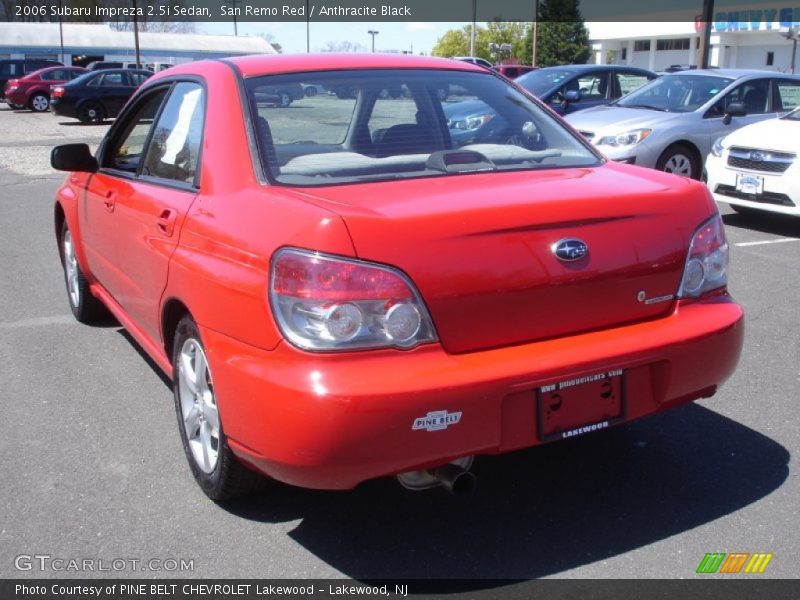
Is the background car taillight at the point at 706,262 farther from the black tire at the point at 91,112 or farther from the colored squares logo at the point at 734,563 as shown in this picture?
the black tire at the point at 91,112

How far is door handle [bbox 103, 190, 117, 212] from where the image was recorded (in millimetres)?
4230

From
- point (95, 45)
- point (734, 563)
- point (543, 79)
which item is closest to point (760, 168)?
point (543, 79)

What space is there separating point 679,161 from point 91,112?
1932 centimetres

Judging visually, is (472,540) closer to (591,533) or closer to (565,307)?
(591,533)

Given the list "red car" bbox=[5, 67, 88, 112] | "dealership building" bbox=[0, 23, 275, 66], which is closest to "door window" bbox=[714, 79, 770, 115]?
"red car" bbox=[5, 67, 88, 112]

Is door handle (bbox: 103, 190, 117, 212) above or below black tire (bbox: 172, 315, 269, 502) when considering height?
above

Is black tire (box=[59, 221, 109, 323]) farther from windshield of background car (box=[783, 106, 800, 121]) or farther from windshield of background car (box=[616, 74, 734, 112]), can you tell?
windshield of background car (box=[616, 74, 734, 112])

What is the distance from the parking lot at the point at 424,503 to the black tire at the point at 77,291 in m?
0.84

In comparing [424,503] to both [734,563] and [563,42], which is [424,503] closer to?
[734,563]

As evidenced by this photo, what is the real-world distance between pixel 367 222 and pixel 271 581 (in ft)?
3.94

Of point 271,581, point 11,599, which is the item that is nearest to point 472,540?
point 271,581

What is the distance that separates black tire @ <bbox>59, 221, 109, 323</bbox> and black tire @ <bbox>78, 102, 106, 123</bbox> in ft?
67.6

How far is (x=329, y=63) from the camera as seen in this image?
370cm

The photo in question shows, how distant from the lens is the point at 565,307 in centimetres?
285
